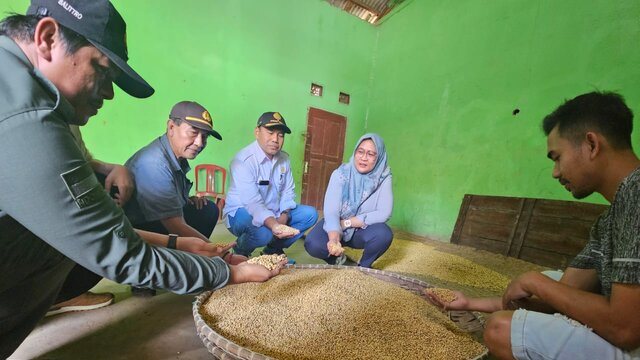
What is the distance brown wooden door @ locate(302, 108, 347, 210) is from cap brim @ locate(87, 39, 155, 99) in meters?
3.86

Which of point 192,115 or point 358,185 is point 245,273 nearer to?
point 192,115

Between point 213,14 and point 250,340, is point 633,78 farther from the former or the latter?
point 213,14

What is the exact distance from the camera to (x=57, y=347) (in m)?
1.07

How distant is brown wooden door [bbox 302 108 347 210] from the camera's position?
4.72 metres

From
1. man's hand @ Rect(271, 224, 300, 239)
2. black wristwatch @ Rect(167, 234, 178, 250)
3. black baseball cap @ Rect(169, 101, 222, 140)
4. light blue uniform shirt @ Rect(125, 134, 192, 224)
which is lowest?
man's hand @ Rect(271, 224, 300, 239)

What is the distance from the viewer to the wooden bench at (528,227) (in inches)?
89.4

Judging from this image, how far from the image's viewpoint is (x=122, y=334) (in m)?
1.19

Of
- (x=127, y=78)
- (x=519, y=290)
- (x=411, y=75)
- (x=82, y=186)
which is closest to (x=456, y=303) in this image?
(x=519, y=290)

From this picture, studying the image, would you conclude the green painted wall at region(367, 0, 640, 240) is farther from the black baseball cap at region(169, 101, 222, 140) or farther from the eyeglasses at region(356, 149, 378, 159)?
the black baseball cap at region(169, 101, 222, 140)

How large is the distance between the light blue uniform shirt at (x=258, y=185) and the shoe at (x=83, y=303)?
887 mm

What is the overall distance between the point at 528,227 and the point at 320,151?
312cm

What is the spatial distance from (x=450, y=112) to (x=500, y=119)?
67 cm

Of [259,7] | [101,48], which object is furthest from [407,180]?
[101,48]

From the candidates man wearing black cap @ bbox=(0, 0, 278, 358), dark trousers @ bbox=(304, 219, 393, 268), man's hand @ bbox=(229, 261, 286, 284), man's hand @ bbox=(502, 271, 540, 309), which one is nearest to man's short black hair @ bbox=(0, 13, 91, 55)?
man wearing black cap @ bbox=(0, 0, 278, 358)
